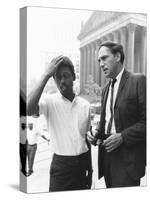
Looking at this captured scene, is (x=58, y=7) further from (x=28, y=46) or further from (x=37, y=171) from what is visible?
(x=37, y=171)

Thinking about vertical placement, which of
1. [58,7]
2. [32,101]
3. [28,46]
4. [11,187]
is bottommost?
[11,187]

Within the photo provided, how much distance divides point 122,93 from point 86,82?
0.52m

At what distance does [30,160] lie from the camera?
7875 millimetres

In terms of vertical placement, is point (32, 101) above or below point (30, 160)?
above

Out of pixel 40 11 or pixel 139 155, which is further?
pixel 139 155

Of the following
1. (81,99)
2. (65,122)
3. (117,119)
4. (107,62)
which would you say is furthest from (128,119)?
(65,122)

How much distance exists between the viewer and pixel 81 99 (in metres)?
8.27

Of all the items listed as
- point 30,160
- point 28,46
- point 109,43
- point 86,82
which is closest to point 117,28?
point 109,43

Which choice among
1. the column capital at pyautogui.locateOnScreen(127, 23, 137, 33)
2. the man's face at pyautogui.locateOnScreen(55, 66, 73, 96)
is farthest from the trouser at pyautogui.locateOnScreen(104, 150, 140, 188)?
the column capital at pyautogui.locateOnScreen(127, 23, 137, 33)

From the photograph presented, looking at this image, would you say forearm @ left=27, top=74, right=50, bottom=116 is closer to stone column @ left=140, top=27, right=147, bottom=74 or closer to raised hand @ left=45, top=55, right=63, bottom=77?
raised hand @ left=45, top=55, right=63, bottom=77

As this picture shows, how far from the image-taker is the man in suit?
8430 mm

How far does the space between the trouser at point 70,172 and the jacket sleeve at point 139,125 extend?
0.60 metres

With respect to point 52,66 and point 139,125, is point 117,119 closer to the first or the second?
point 139,125

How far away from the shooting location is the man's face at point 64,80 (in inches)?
317
